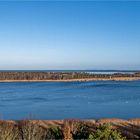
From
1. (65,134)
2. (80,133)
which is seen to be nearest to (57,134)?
(80,133)

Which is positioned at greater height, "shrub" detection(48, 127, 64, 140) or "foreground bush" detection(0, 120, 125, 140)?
"foreground bush" detection(0, 120, 125, 140)

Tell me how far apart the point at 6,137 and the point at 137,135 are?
14.6ft

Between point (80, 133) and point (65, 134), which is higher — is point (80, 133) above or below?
below

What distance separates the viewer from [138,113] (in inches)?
846

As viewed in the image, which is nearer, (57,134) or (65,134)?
(65,134)

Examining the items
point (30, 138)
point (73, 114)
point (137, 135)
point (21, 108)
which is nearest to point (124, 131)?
point (137, 135)

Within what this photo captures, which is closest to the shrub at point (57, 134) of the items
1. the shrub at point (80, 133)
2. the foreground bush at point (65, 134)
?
the foreground bush at point (65, 134)

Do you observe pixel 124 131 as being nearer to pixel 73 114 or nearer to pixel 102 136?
pixel 102 136

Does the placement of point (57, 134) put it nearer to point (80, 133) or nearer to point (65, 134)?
point (80, 133)

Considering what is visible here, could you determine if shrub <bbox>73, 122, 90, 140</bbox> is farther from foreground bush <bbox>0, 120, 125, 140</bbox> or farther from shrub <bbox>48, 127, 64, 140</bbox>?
shrub <bbox>48, 127, 64, 140</bbox>

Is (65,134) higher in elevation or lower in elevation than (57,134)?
higher

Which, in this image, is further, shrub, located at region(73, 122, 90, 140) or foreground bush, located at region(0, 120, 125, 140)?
shrub, located at region(73, 122, 90, 140)

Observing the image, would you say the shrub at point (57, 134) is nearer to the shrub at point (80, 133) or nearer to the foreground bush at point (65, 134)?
the foreground bush at point (65, 134)

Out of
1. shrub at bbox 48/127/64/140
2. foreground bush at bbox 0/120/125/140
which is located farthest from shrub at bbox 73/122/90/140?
shrub at bbox 48/127/64/140
